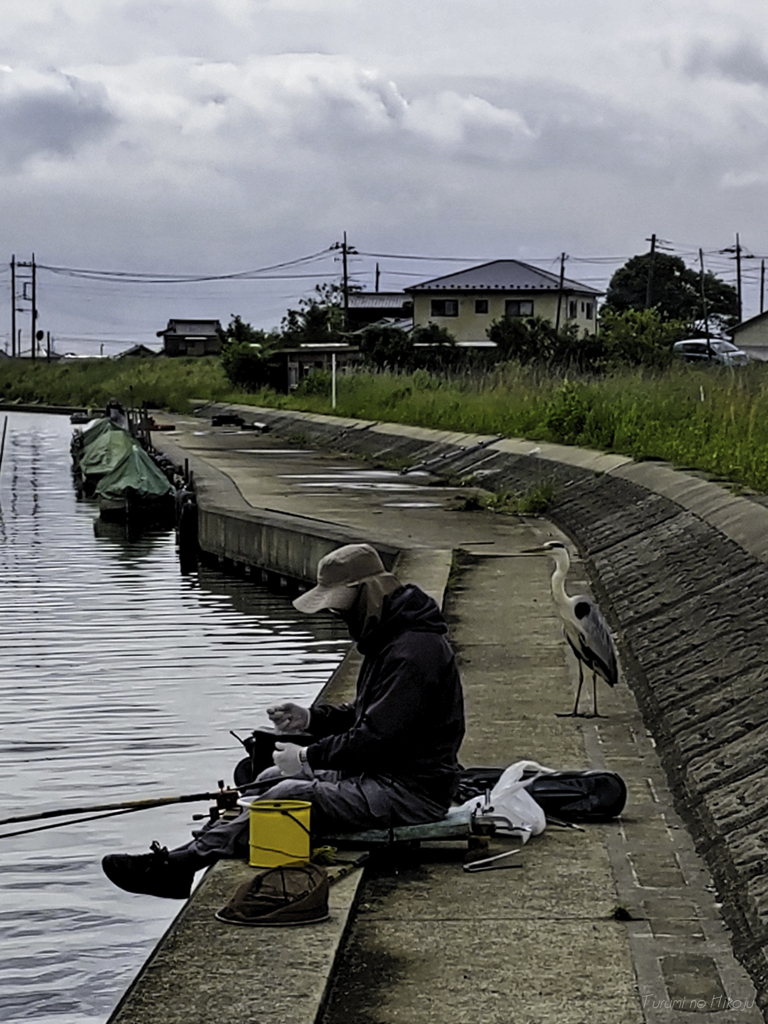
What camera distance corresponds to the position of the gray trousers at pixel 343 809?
6.71 metres

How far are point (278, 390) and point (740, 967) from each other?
64479 mm

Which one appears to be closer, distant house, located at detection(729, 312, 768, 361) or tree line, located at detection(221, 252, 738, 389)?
tree line, located at detection(221, 252, 738, 389)

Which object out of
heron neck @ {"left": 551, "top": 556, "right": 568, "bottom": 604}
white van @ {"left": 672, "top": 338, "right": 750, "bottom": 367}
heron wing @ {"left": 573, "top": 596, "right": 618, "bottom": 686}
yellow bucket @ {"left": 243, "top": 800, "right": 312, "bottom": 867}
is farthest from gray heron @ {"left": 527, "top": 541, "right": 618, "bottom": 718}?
white van @ {"left": 672, "top": 338, "right": 750, "bottom": 367}

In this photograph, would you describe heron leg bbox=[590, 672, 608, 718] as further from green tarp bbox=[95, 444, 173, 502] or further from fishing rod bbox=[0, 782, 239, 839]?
green tarp bbox=[95, 444, 173, 502]

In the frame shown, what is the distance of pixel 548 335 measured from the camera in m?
66.5

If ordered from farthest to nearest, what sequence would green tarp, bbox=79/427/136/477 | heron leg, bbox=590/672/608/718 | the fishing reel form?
green tarp, bbox=79/427/136/477
heron leg, bbox=590/672/608/718
the fishing reel

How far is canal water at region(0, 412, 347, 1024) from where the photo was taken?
7266mm

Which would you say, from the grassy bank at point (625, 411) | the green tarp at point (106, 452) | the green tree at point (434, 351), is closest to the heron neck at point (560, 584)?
the grassy bank at point (625, 411)

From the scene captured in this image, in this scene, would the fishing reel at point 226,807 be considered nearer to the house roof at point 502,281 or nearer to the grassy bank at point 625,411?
the grassy bank at point 625,411

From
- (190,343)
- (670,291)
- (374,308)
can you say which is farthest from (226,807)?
(190,343)

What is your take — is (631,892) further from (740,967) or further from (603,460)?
(603,460)

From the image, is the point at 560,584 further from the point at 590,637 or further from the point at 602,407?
the point at 602,407

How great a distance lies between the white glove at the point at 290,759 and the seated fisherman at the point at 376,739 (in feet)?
0.45

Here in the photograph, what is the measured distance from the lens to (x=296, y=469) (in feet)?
109
